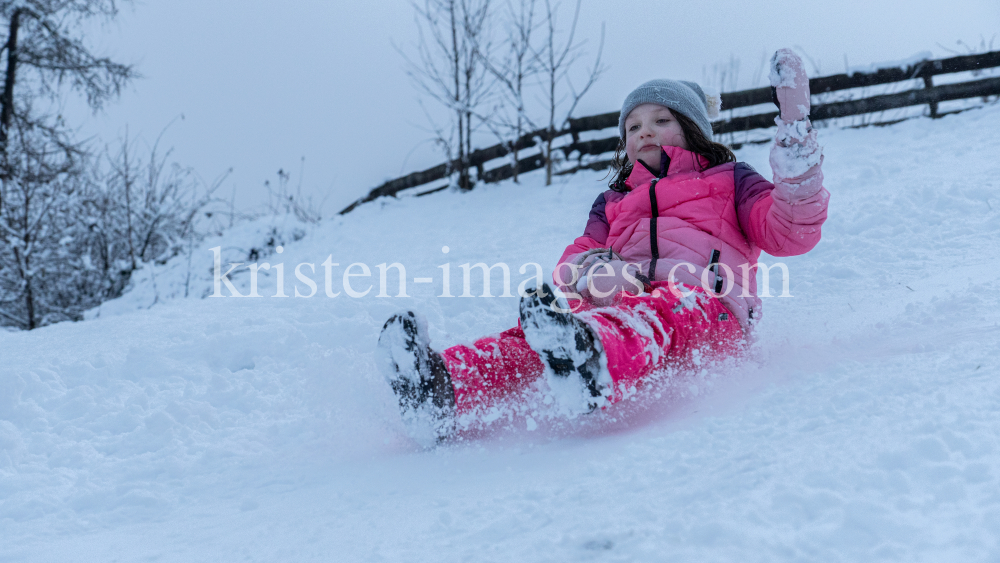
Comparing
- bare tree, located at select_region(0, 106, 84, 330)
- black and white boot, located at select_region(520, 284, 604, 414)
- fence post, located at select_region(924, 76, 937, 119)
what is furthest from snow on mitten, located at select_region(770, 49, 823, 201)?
bare tree, located at select_region(0, 106, 84, 330)

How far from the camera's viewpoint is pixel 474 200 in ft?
20.0

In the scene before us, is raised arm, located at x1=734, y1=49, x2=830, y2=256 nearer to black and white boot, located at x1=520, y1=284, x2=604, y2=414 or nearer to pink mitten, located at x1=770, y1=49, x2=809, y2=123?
pink mitten, located at x1=770, y1=49, x2=809, y2=123

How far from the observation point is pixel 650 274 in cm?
196

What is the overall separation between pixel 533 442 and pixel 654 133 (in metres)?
1.33

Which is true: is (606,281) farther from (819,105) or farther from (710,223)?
(819,105)

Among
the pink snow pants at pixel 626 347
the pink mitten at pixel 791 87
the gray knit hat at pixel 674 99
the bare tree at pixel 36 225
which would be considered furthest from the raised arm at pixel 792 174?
the bare tree at pixel 36 225

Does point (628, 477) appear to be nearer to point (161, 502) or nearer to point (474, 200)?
point (161, 502)

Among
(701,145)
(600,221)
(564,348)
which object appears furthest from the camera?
(600,221)

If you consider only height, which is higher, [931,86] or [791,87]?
[931,86]

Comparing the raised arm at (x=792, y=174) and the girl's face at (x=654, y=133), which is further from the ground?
the girl's face at (x=654, y=133)

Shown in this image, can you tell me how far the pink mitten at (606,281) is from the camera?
1.93 meters

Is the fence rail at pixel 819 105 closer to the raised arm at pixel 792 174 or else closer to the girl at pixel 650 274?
the girl at pixel 650 274

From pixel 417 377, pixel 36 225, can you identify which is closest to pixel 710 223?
pixel 417 377

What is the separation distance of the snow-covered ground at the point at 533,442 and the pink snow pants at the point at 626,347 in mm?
100
